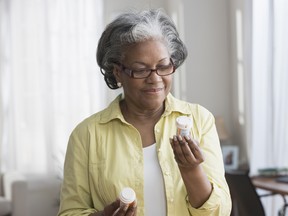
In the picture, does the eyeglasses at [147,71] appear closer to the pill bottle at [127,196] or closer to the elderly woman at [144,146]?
the elderly woman at [144,146]

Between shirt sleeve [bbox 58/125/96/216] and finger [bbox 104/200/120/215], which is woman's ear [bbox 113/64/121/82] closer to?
shirt sleeve [bbox 58/125/96/216]

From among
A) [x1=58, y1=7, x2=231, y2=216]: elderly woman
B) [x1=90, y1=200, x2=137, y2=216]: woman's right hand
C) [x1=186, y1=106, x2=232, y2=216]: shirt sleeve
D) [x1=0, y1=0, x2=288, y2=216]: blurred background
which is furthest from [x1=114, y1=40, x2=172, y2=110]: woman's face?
[x1=0, y1=0, x2=288, y2=216]: blurred background

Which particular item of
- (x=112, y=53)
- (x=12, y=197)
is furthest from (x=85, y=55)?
(x=112, y=53)

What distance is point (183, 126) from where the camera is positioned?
1300mm

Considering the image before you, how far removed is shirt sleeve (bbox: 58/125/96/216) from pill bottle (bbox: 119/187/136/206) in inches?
5.2

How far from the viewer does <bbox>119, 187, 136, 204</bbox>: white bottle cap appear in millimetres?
1232

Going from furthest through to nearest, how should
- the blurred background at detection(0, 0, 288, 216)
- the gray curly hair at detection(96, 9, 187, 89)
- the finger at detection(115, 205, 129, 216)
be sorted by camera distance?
the blurred background at detection(0, 0, 288, 216), the gray curly hair at detection(96, 9, 187, 89), the finger at detection(115, 205, 129, 216)

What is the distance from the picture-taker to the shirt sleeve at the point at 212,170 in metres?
1.29

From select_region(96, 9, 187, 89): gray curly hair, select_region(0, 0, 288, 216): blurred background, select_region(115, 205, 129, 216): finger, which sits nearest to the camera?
select_region(115, 205, 129, 216): finger

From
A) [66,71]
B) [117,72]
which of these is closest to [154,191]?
[117,72]

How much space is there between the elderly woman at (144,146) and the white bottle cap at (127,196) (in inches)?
1.2

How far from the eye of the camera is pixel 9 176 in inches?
187

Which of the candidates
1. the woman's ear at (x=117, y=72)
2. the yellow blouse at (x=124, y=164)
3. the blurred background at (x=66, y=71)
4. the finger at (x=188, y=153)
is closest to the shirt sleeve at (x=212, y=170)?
the yellow blouse at (x=124, y=164)

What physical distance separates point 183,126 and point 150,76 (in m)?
0.15
